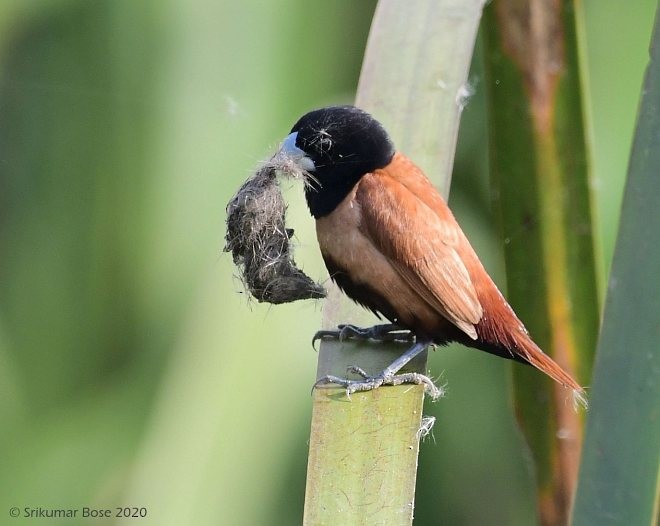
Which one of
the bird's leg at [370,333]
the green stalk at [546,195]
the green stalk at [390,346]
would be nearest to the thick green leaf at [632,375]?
the green stalk at [390,346]

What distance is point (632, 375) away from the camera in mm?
590

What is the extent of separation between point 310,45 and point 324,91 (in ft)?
0.34

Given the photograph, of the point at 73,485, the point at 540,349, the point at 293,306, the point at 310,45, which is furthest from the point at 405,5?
the point at 73,485

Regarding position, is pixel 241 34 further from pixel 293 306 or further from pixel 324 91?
pixel 293 306

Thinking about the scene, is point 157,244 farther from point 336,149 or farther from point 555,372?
point 555,372

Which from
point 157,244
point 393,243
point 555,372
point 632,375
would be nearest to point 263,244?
point 157,244

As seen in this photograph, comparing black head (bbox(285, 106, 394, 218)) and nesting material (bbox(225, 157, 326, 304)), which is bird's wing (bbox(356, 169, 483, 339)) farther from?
nesting material (bbox(225, 157, 326, 304))

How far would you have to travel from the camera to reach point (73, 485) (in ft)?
4.03

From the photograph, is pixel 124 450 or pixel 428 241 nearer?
pixel 124 450

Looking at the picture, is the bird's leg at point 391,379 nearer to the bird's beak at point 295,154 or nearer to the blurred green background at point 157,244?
the blurred green background at point 157,244

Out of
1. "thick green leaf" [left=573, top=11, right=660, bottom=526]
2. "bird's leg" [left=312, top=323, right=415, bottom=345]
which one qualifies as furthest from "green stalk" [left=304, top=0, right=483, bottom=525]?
"thick green leaf" [left=573, top=11, right=660, bottom=526]

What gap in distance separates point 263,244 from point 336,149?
401mm

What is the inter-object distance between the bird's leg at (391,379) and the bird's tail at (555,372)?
0.18m

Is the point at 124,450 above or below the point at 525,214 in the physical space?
below
